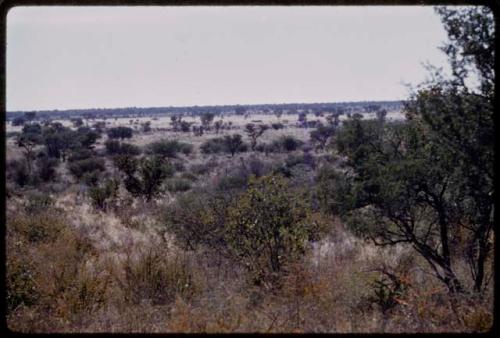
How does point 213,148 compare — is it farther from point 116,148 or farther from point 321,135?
point 321,135

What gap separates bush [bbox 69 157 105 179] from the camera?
93.8 feet

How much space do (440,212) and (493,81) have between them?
2.25 meters

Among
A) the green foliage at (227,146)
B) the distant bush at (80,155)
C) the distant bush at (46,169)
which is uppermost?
the green foliage at (227,146)

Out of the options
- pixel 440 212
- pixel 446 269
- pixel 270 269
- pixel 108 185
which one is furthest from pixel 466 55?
pixel 108 185

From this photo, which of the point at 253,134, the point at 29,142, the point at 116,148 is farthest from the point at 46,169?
the point at 253,134

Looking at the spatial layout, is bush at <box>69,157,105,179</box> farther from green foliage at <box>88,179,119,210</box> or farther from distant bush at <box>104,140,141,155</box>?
green foliage at <box>88,179,119,210</box>

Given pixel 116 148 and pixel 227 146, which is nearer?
pixel 116 148

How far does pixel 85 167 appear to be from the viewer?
29.2m

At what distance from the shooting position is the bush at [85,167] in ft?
93.8

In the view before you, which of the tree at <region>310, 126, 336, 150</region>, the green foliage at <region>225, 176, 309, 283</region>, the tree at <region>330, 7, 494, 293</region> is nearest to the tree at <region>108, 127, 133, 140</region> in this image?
the tree at <region>310, 126, 336, 150</region>

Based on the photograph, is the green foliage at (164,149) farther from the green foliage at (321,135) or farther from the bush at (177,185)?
the green foliage at (321,135)

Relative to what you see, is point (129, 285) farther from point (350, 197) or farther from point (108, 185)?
point (108, 185)

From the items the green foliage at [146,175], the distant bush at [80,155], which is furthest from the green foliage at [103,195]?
the distant bush at [80,155]

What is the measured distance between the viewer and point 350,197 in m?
7.83
